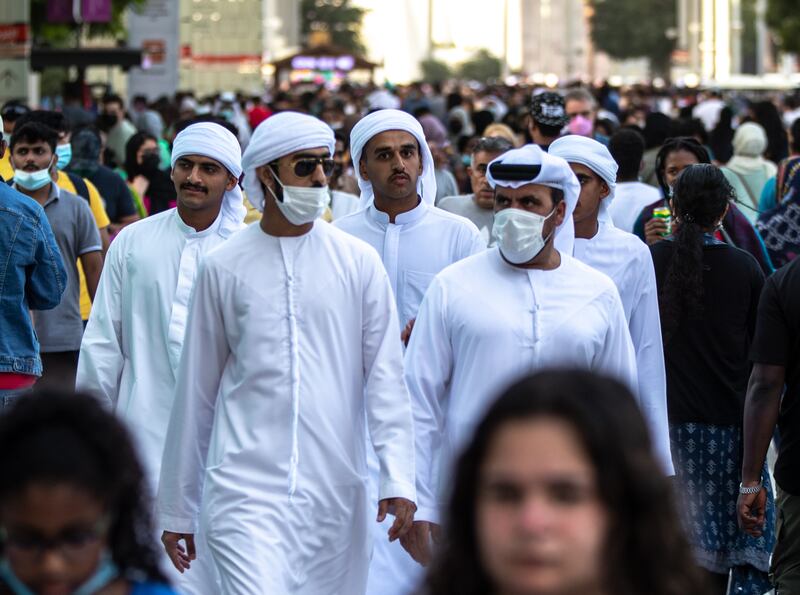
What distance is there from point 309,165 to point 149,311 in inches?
47.4

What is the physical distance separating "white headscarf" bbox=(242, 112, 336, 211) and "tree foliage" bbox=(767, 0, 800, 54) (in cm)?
7748

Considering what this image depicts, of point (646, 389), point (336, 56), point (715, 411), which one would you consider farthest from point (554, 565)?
point (336, 56)

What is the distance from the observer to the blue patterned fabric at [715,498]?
7.27 meters

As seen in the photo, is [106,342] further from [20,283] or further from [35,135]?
[35,135]

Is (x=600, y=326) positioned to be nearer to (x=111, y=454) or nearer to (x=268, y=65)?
(x=111, y=454)

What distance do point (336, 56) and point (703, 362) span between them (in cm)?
7034

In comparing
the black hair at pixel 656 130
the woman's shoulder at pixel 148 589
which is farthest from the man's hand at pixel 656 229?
the woman's shoulder at pixel 148 589

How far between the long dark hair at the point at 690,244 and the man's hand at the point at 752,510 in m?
0.92

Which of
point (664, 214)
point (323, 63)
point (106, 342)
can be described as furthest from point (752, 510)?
point (323, 63)

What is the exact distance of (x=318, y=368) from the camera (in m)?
5.60

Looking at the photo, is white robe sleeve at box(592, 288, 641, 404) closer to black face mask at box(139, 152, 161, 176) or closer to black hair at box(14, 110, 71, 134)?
black hair at box(14, 110, 71, 134)

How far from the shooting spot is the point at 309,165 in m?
5.93

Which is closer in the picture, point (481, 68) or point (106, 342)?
point (106, 342)

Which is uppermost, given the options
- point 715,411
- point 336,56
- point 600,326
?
point 336,56
